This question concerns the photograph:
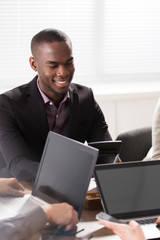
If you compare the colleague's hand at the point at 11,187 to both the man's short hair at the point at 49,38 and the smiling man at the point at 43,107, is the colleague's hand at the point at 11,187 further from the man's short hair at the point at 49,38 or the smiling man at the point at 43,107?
the man's short hair at the point at 49,38

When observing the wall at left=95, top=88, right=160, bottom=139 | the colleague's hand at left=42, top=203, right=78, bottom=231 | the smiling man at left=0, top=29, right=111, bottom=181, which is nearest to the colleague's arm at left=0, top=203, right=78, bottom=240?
the colleague's hand at left=42, top=203, right=78, bottom=231

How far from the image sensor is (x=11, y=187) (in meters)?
2.03

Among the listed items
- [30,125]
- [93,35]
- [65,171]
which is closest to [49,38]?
[30,125]

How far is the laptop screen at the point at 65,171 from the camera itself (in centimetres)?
170

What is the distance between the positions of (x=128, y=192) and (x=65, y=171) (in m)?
0.23

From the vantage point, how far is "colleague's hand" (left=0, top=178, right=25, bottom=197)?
200 cm

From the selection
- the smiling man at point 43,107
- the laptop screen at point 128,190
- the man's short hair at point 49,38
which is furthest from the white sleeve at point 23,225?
the man's short hair at point 49,38

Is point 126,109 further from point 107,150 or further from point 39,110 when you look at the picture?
point 107,150

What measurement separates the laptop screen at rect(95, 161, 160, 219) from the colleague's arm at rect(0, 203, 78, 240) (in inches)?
5.6

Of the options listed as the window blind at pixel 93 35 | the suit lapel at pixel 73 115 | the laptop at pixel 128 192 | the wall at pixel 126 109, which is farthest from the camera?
the wall at pixel 126 109

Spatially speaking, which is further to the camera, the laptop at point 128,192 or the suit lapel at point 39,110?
the suit lapel at point 39,110

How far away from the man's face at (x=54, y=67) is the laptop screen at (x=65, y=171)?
666 millimetres

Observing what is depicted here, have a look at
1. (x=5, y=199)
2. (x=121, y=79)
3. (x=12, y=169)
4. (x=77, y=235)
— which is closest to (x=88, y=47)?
(x=121, y=79)

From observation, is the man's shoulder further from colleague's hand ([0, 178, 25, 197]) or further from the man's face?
colleague's hand ([0, 178, 25, 197])
